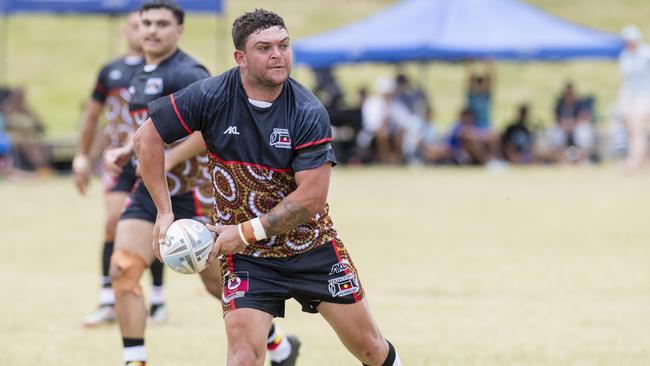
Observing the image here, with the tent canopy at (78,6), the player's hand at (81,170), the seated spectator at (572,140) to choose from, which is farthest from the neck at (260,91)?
the seated spectator at (572,140)

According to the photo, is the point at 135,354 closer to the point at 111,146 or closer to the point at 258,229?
the point at 258,229

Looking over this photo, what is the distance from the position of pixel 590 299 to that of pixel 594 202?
766 centimetres

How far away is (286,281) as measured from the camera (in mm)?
5715

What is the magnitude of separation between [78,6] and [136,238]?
→ 15608 mm

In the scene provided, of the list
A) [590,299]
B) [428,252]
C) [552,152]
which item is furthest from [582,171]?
[590,299]

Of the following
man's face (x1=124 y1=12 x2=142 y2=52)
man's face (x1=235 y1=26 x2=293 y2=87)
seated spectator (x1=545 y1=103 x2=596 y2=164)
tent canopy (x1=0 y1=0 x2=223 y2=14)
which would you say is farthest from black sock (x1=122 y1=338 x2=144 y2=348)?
seated spectator (x1=545 y1=103 x2=596 y2=164)

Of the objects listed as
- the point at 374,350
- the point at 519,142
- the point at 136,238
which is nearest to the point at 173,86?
the point at 136,238

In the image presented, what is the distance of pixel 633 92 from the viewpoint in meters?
21.0

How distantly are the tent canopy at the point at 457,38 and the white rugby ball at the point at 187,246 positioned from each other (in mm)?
18618

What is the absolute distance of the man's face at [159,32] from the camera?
777cm

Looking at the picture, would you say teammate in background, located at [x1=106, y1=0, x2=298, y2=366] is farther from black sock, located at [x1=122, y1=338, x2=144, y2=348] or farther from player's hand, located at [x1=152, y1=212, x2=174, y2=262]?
player's hand, located at [x1=152, y1=212, x2=174, y2=262]

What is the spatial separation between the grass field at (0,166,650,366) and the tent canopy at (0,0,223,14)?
4.09 m

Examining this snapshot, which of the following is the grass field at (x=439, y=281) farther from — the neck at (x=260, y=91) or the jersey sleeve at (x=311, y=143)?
the neck at (x=260, y=91)

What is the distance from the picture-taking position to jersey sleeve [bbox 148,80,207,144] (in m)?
5.63
